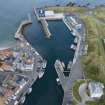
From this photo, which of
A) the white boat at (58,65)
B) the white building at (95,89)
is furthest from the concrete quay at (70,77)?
the white building at (95,89)

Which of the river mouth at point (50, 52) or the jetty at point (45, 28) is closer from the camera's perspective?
the river mouth at point (50, 52)

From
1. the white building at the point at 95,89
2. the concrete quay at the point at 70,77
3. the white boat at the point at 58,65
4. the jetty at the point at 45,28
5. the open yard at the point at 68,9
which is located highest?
the open yard at the point at 68,9

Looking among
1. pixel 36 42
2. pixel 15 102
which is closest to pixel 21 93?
pixel 15 102

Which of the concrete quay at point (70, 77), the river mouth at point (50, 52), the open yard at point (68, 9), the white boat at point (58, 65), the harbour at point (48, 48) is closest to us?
the concrete quay at point (70, 77)

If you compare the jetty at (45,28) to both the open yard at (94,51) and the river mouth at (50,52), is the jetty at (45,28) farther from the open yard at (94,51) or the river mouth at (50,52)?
the open yard at (94,51)

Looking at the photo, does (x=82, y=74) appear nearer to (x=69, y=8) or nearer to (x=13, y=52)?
(x=13, y=52)

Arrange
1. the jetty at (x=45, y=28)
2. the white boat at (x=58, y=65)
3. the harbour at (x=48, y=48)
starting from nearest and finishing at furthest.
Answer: the harbour at (x=48, y=48)
the white boat at (x=58, y=65)
the jetty at (x=45, y=28)

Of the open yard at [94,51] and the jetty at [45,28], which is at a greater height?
the jetty at [45,28]
